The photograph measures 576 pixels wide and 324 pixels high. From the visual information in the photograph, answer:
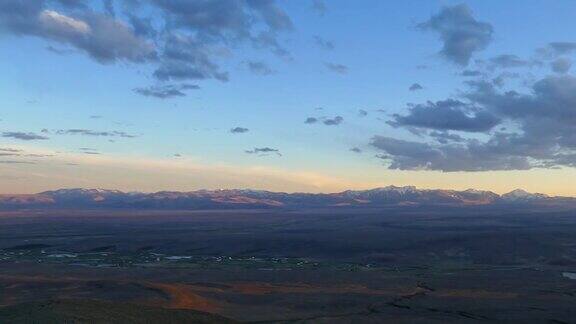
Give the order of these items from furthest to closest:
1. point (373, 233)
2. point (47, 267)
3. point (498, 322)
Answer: point (373, 233), point (47, 267), point (498, 322)

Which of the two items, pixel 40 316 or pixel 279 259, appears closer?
pixel 40 316

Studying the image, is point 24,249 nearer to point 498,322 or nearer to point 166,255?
point 166,255

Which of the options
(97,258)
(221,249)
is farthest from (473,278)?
(97,258)

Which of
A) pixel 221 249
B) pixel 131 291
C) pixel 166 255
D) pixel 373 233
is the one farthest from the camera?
pixel 373 233

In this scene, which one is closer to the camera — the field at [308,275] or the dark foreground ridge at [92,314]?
the dark foreground ridge at [92,314]
